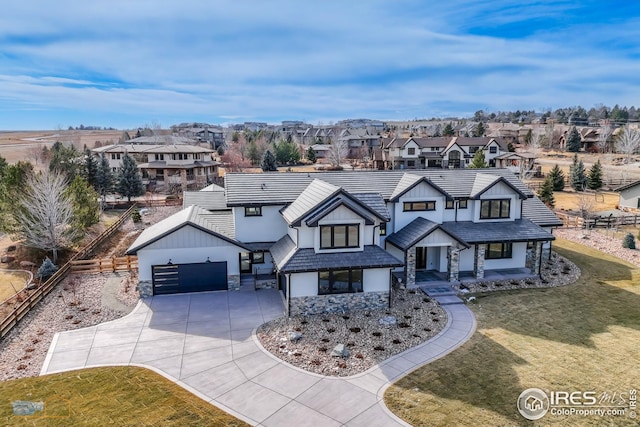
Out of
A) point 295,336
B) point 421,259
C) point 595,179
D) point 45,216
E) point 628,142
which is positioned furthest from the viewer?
point 628,142

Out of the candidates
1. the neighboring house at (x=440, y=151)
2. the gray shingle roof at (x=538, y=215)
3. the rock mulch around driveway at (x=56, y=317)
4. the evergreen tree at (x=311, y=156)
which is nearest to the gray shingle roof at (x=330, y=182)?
the gray shingle roof at (x=538, y=215)

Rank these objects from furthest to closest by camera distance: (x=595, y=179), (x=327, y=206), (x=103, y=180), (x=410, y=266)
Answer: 1. (x=595, y=179)
2. (x=103, y=180)
3. (x=410, y=266)
4. (x=327, y=206)

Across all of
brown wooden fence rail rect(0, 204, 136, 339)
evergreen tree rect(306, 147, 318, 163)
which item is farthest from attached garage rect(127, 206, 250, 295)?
evergreen tree rect(306, 147, 318, 163)

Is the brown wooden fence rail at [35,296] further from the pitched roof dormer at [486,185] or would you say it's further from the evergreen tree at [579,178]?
the evergreen tree at [579,178]

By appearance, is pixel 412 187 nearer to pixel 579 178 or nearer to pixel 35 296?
pixel 35 296

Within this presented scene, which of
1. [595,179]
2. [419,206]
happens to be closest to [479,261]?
[419,206]

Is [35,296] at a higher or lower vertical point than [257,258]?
lower

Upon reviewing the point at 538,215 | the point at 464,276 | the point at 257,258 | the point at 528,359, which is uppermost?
the point at 538,215

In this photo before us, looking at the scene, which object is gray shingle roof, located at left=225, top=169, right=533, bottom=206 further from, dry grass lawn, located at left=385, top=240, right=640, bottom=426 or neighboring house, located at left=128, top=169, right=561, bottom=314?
dry grass lawn, located at left=385, top=240, right=640, bottom=426
